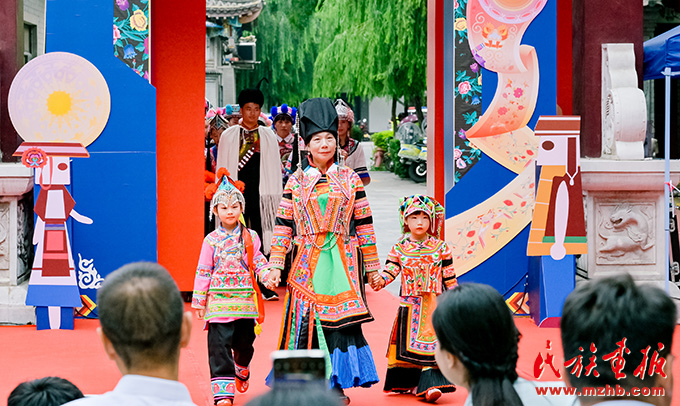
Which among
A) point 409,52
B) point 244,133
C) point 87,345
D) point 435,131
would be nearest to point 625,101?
point 435,131

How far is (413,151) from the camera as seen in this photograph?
25625 millimetres

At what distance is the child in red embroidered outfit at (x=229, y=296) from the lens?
513cm

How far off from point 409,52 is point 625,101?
1385cm

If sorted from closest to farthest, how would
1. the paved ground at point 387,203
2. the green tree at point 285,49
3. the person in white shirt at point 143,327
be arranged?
the person in white shirt at point 143,327
the paved ground at point 387,203
the green tree at point 285,49

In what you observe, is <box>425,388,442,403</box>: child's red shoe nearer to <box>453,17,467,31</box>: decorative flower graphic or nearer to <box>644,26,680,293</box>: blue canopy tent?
<box>644,26,680,293</box>: blue canopy tent

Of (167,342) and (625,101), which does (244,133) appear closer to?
(625,101)

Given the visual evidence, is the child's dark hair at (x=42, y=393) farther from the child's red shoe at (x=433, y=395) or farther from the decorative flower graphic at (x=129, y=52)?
the decorative flower graphic at (x=129, y=52)

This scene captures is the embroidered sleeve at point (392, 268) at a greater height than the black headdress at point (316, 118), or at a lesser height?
lesser

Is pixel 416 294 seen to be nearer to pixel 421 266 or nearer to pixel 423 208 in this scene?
pixel 421 266

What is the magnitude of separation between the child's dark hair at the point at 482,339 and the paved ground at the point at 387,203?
20.1ft

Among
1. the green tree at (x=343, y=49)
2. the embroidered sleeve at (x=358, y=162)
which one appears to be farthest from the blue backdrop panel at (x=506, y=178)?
the green tree at (x=343, y=49)

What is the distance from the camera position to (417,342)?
525 centimetres

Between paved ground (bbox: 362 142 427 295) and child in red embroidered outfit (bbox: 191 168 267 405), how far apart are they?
3679 mm

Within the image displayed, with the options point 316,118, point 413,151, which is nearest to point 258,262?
point 316,118
